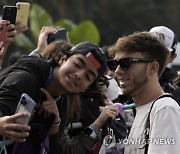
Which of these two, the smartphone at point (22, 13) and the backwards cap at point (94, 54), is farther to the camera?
the smartphone at point (22, 13)

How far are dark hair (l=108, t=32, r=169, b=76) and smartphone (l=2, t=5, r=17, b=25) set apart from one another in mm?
730

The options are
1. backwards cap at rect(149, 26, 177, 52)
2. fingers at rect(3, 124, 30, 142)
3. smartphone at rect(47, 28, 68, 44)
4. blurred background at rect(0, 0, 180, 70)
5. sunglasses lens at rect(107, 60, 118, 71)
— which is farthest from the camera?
blurred background at rect(0, 0, 180, 70)

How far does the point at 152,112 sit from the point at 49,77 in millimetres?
694

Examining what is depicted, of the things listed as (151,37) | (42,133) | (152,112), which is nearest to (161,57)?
(151,37)

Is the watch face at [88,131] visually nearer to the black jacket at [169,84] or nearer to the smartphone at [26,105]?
the smartphone at [26,105]

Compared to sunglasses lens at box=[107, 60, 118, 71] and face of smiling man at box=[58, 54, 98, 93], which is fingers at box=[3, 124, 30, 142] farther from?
sunglasses lens at box=[107, 60, 118, 71]

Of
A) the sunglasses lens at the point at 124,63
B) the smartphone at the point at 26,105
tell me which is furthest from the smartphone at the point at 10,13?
the smartphone at the point at 26,105

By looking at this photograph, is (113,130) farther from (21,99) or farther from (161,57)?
(21,99)

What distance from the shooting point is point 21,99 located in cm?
343

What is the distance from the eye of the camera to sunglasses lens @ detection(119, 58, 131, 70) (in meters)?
3.86

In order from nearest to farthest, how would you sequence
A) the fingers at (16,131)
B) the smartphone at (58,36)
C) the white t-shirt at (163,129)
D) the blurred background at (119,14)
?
the fingers at (16,131)
the white t-shirt at (163,129)
the smartphone at (58,36)
the blurred background at (119,14)

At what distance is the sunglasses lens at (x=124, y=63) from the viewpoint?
12.6 feet

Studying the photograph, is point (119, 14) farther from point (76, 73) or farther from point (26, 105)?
point (26, 105)

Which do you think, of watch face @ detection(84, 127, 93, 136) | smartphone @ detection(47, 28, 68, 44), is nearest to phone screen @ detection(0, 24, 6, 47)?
watch face @ detection(84, 127, 93, 136)
